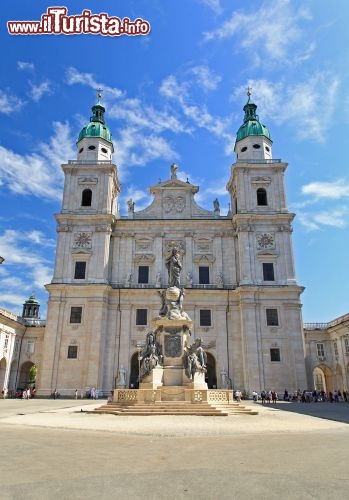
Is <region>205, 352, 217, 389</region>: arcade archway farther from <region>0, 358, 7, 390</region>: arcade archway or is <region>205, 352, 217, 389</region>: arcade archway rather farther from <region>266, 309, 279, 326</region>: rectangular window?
<region>0, 358, 7, 390</region>: arcade archway

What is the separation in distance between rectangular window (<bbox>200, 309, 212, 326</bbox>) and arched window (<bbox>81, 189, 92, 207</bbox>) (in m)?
16.9

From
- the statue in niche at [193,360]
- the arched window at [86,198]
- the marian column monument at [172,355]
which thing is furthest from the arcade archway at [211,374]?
the arched window at [86,198]

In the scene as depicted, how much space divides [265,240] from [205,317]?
10080mm

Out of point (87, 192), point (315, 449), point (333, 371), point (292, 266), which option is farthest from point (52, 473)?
point (333, 371)

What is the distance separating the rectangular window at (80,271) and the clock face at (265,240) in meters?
18.0

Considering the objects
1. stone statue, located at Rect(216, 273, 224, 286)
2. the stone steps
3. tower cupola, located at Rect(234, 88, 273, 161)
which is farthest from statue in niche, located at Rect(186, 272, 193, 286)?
the stone steps

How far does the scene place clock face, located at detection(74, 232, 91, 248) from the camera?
41.4 metres

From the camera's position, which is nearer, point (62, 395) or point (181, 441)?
point (181, 441)

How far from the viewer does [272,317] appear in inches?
1534

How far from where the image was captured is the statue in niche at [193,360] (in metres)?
19.3

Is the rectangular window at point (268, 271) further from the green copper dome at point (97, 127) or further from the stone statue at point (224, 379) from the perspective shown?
the green copper dome at point (97, 127)

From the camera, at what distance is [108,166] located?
44.3 metres

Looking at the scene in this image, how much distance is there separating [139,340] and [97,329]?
4.19 metres

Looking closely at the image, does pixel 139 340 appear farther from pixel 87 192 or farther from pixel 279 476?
pixel 279 476
